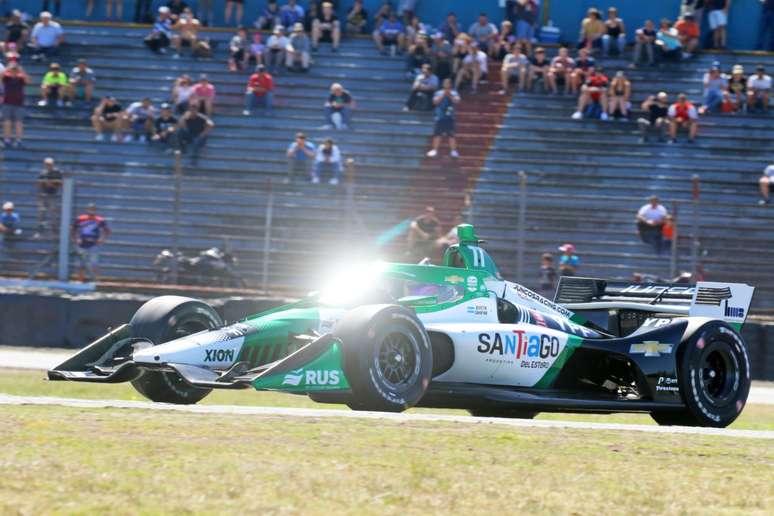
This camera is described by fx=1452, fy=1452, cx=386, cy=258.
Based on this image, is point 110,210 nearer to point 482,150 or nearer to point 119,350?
point 482,150

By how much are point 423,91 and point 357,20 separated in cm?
360

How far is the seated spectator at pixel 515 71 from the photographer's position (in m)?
28.3

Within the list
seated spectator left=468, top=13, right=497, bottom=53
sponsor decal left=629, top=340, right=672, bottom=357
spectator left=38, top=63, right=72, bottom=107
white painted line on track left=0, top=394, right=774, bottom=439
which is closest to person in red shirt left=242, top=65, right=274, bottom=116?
spectator left=38, top=63, right=72, bottom=107

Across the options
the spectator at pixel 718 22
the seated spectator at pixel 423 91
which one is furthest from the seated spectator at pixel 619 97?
the seated spectator at pixel 423 91

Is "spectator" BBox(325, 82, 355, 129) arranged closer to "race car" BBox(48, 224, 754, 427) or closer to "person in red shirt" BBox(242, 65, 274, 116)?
"person in red shirt" BBox(242, 65, 274, 116)

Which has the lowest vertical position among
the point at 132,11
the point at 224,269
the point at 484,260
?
the point at 224,269

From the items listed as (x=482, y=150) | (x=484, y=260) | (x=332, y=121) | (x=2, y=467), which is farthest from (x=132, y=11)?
(x=2, y=467)

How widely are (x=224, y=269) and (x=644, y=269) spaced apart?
6.11 m

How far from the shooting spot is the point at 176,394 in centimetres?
1185

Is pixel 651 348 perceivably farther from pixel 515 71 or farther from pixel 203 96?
pixel 203 96

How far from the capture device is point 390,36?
2969cm

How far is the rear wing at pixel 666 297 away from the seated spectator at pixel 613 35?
1586 centimetres

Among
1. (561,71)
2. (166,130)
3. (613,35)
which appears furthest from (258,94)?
(613,35)

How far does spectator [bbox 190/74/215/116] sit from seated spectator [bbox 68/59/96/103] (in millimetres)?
2501
